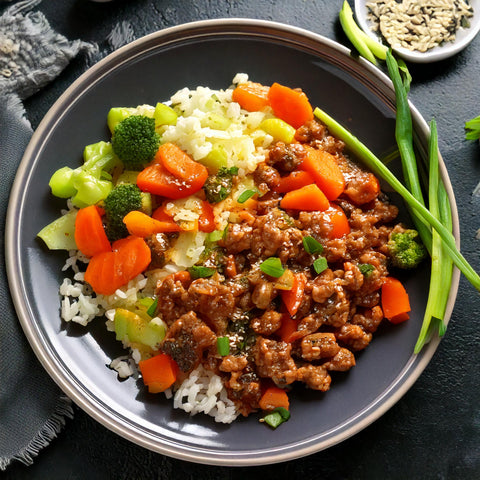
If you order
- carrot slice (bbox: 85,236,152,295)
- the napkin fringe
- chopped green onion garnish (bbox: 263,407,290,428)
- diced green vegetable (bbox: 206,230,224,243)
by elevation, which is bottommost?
chopped green onion garnish (bbox: 263,407,290,428)

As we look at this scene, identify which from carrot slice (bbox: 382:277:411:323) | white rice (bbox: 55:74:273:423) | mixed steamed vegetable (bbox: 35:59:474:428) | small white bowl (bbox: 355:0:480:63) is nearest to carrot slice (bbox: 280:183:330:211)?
mixed steamed vegetable (bbox: 35:59:474:428)

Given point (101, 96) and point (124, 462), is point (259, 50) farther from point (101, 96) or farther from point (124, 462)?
point (124, 462)

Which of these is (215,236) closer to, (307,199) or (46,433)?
(307,199)

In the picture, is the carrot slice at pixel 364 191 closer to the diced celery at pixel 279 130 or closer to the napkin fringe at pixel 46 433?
the diced celery at pixel 279 130

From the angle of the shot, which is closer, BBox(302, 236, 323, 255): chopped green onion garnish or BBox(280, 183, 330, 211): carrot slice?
BBox(302, 236, 323, 255): chopped green onion garnish

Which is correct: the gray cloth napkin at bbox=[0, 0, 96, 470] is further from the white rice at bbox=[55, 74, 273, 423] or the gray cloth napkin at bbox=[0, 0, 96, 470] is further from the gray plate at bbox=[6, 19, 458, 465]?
the white rice at bbox=[55, 74, 273, 423]

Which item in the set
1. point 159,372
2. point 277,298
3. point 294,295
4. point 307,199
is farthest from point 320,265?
point 159,372

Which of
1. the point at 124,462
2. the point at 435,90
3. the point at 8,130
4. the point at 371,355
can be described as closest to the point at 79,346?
the point at 124,462
